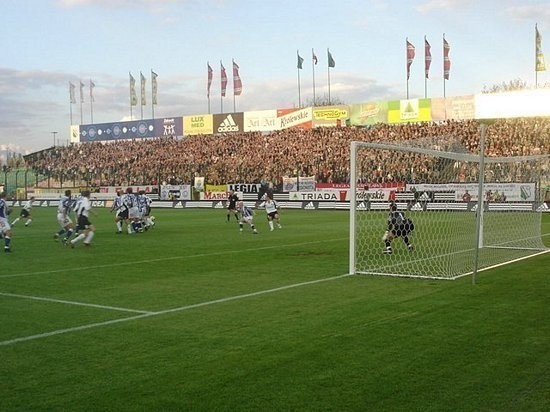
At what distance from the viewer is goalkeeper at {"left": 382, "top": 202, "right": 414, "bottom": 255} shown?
18062 mm

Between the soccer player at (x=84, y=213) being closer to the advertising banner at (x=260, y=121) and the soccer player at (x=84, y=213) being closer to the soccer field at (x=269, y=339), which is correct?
the soccer field at (x=269, y=339)

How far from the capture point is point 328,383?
6.34 meters

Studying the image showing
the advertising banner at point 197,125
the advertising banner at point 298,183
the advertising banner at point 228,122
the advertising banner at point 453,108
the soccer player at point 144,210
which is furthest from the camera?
the advertising banner at point 197,125

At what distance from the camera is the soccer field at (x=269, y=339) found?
6.02m

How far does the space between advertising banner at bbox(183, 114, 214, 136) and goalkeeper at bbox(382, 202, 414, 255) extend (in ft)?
162

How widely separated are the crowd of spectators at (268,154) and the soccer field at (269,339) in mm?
19692

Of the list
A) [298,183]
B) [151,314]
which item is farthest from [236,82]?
[151,314]

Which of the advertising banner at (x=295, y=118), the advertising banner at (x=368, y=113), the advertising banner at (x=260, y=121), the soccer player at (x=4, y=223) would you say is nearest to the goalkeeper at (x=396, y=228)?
the soccer player at (x=4, y=223)

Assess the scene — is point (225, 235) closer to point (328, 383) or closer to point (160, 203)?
point (328, 383)

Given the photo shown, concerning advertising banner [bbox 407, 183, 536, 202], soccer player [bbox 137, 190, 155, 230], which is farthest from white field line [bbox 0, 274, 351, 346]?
advertising banner [bbox 407, 183, 536, 202]

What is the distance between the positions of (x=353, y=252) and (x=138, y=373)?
26.4ft

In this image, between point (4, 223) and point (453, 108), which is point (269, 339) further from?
point (453, 108)

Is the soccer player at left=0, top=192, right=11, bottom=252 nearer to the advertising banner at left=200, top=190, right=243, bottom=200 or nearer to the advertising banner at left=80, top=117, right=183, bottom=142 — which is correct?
the advertising banner at left=200, top=190, right=243, bottom=200

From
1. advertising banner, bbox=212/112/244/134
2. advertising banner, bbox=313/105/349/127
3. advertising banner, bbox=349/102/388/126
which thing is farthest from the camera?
advertising banner, bbox=212/112/244/134
